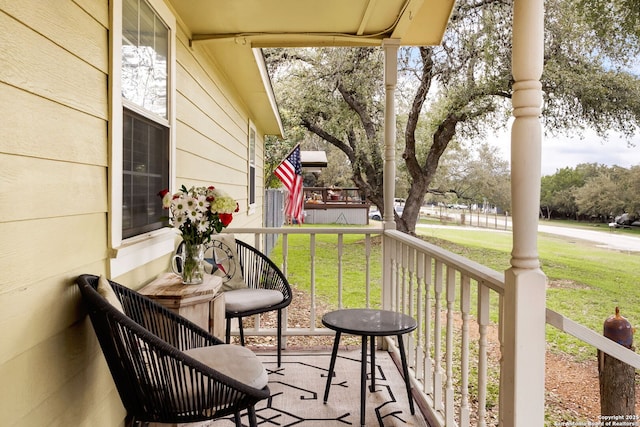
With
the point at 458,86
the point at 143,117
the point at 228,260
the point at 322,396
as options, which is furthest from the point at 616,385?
the point at 458,86

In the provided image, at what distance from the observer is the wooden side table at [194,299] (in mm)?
2164

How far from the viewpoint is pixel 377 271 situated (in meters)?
10.3

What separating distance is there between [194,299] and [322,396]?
116cm

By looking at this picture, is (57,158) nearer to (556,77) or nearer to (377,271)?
(377,271)

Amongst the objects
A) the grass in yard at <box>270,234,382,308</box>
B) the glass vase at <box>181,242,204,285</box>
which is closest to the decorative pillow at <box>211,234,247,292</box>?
the glass vase at <box>181,242,204,285</box>

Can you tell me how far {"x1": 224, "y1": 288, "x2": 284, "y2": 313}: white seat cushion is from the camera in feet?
Answer: 9.45

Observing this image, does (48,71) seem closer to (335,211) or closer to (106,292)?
(106,292)

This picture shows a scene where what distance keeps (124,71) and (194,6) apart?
3.29ft

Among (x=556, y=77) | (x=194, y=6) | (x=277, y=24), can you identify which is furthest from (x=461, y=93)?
(x=194, y=6)

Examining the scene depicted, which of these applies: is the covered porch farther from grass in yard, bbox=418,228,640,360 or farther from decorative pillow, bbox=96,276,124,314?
grass in yard, bbox=418,228,640,360

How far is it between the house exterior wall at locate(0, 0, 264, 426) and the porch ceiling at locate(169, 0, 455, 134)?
4.38 feet

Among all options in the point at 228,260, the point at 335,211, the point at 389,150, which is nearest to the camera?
the point at 228,260

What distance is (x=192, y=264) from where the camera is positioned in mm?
2387

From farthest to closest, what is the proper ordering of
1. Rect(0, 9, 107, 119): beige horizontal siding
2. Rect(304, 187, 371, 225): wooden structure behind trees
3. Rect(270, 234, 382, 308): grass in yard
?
Rect(304, 187, 371, 225): wooden structure behind trees < Rect(270, 234, 382, 308): grass in yard < Rect(0, 9, 107, 119): beige horizontal siding
